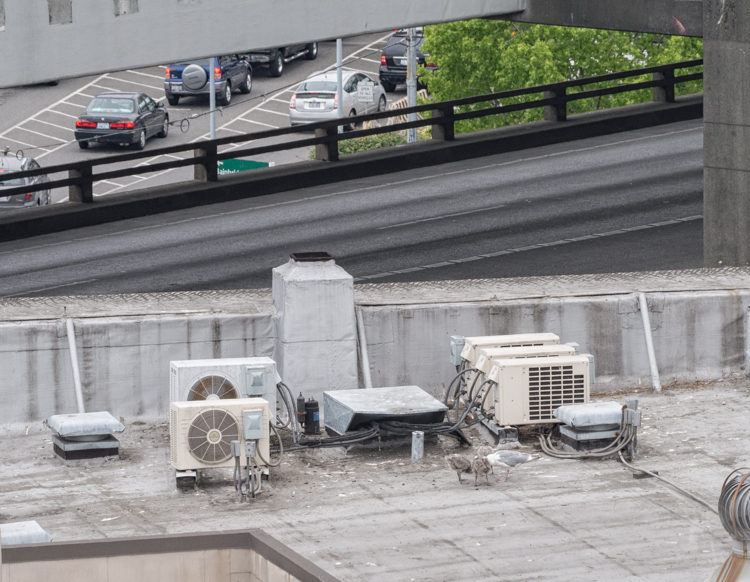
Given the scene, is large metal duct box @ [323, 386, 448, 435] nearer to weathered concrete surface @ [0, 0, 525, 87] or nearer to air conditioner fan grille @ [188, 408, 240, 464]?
air conditioner fan grille @ [188, 408, 240, 464]

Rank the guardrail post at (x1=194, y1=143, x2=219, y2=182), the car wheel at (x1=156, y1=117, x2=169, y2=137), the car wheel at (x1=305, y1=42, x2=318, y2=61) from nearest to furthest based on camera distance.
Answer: the guardrail post at (x1=194, y1=143, x2=219, y2=182), the car wheel at (x1=156, y1=117, x2=169, y2=137), the car wheel at (x1=305, y1=42, x2=318, y2=61)

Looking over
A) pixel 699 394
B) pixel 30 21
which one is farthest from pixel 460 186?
pixel 699 394

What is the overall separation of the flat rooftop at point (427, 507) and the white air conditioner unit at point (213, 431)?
0.87ft

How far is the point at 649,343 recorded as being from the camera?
1340cm

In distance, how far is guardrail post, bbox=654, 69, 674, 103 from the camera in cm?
3188

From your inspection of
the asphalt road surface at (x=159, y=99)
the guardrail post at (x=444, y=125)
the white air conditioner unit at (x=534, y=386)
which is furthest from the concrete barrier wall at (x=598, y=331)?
the asphalt road surface at (x=159, y=99)

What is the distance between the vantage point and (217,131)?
5719 cm

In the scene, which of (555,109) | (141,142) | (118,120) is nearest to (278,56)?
(141,142)

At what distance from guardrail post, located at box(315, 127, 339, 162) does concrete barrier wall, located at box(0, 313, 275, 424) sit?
1498 centimetres

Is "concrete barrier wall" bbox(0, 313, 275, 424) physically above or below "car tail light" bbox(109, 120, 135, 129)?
below

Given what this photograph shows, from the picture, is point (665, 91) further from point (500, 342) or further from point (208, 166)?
point (500, 342)

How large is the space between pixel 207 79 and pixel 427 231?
124 feet

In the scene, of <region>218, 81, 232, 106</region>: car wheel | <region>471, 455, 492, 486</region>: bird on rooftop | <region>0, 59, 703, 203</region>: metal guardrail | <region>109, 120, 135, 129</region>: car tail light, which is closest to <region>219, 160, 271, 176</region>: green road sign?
<region>0, 59, 703, 203</region>: metal guardrail

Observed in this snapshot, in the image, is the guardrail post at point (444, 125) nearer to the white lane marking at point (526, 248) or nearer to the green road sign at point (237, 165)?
the white lane marking at point (526, 248)
